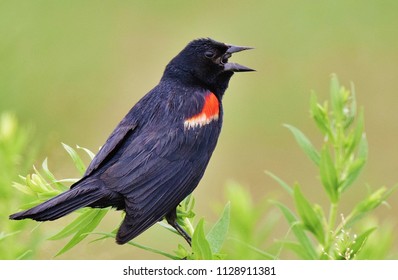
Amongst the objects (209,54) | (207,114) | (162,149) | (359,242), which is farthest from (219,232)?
(209,54)

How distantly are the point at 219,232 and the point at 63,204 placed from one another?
43cm

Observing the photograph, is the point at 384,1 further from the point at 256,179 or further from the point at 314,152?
the point at 314,152

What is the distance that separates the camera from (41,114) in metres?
4.20

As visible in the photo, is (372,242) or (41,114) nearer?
(372,242)

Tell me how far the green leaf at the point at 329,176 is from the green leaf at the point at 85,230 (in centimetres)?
43

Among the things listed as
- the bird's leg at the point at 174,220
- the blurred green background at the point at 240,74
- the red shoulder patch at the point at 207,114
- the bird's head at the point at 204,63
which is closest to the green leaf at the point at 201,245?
the bird's leg at the point at 174,220

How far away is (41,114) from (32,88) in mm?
334

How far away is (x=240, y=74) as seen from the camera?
16.9 ft

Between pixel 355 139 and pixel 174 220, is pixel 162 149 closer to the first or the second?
pixel 174 220

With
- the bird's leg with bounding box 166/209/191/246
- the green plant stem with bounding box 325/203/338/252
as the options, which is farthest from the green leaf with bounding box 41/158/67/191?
the green plant stem with bounding box 325/203/338/252

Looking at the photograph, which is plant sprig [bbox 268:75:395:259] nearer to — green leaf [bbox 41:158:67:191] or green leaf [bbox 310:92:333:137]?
green leaf [bbox 310:92:333:137]

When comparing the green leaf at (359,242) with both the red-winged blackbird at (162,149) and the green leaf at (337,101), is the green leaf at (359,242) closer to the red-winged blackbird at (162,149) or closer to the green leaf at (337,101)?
the green leaf at (337,101)

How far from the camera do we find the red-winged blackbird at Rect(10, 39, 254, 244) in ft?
6.23

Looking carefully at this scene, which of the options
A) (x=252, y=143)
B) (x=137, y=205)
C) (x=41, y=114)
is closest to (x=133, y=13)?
(x=252, y=143)
